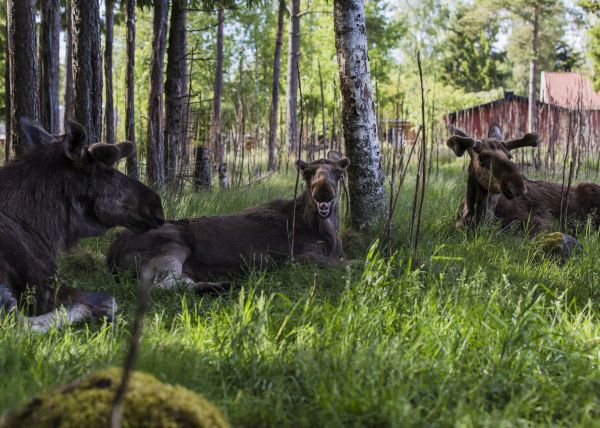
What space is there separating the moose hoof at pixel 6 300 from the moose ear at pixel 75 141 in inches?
51.7

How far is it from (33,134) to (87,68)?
459 centimetres

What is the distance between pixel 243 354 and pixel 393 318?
1110mm

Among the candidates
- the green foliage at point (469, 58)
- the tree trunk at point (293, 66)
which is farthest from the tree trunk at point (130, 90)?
the green foliage at point (469, 58)

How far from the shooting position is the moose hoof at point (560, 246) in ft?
23.8

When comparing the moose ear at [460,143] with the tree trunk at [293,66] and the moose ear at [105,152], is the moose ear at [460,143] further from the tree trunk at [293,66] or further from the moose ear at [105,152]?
the tree trunk at [293,66]

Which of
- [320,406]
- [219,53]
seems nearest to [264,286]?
[320,406]

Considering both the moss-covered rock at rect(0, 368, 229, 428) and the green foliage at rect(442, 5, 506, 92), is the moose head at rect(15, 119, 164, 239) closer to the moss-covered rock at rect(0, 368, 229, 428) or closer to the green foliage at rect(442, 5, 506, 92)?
the moss-covered rock at rect(0, 368, 229, 428)

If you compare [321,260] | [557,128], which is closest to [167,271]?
[321,260]

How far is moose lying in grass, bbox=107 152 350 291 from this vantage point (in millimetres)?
6910

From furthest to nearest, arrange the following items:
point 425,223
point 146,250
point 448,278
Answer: point 425,223 < point 146,250 < point 448,278

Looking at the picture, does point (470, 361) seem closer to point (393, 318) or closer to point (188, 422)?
point (393, 318)

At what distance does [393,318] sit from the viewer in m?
4.33

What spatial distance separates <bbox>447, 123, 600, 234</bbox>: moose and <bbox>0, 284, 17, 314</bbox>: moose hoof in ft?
18.3

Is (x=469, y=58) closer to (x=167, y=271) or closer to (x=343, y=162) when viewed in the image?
(x=343, y=162)
